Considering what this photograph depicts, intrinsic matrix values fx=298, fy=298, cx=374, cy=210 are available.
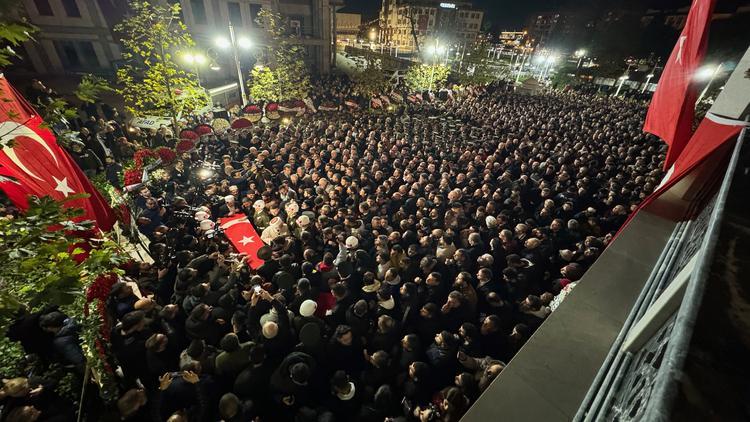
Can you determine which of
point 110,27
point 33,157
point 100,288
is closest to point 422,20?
point 110,27

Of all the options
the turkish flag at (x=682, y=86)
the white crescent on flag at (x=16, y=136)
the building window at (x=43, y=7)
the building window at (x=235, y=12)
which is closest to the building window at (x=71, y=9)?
the building window at (x=43, y=7)

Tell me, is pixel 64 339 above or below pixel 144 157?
above

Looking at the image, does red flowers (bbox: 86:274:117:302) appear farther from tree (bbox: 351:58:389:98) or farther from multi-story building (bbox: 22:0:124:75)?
multi-story building (bbox: 22:0:124:75)

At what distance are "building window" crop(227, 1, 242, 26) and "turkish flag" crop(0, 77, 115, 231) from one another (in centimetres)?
3390

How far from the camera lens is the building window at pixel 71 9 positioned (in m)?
26.8

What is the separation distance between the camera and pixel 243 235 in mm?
8562

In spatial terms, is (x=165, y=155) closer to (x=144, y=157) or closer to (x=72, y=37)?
(x=144, y=157)

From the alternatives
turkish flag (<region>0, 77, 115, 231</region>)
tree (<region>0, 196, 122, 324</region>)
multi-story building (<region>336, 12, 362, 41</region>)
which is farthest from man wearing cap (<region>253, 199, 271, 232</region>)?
multi-story building (<region>336, 12, 362, 41</region>)

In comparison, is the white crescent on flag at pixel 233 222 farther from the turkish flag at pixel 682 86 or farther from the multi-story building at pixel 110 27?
the multi-story building at pixel 110 27

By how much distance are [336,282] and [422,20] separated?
4246 inches

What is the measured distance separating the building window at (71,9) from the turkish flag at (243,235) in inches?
1354

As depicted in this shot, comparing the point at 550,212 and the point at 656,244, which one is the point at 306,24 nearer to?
the point at 550,212

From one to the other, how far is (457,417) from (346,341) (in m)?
1.83

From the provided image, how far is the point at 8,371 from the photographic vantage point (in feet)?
15.0
